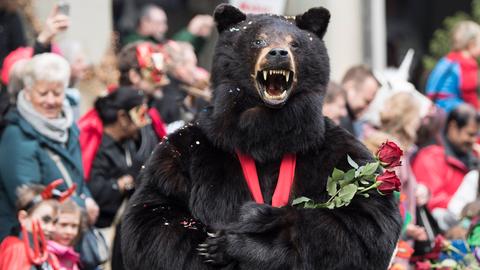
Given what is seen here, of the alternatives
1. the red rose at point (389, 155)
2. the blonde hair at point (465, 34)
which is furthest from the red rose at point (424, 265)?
the blonde hair at point (465, 34)

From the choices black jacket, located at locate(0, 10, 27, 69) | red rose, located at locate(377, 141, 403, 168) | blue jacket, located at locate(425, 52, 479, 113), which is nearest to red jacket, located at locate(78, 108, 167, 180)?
black jacket, located at locate(0, 10, 27, 69)

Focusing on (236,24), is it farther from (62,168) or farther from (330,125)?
(62,168)

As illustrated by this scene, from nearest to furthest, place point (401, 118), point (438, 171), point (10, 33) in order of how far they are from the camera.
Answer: point (401, 118) < point (10, 33) < point (438, 171)

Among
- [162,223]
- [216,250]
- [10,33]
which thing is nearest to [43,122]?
[10,33]

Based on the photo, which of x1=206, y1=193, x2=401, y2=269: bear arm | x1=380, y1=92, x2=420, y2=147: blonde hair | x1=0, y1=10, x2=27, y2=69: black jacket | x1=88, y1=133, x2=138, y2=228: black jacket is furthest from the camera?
x1=0, y1=10, x2=27, y2=69: black jacket

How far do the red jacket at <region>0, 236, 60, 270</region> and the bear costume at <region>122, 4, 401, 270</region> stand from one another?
153 cm

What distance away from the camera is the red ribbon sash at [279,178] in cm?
524

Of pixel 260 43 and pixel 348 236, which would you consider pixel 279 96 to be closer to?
pixel 260 43

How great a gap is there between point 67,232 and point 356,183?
8.16ft

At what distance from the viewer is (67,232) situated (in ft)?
23.4

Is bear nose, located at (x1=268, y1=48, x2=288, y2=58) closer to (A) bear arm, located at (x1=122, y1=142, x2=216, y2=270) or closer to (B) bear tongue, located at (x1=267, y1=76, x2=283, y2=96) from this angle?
(B) bear tongue, located at (x1=267, y1=76, x2=283, y2=96)

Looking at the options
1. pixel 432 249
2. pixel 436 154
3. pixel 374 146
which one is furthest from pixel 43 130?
pixel 436 154

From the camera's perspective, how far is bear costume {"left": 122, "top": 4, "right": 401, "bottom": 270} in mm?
5020

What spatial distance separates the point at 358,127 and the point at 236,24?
4363 millimetres
